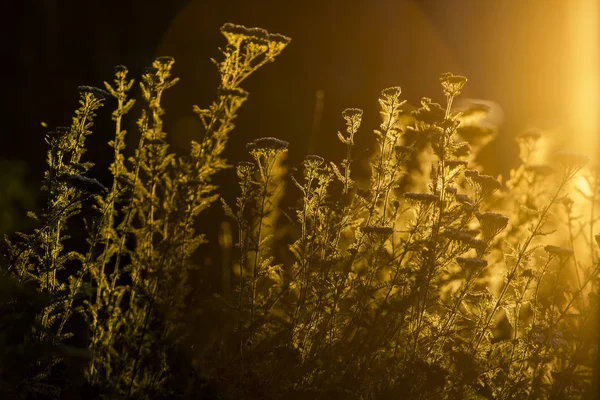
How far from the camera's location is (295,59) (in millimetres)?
11992

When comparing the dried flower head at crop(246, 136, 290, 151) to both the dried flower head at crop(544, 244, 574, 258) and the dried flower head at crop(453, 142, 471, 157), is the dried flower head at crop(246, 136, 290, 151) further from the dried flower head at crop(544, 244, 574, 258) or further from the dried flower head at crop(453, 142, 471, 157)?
the dried flower head at crop(544, 244, 574, 258)

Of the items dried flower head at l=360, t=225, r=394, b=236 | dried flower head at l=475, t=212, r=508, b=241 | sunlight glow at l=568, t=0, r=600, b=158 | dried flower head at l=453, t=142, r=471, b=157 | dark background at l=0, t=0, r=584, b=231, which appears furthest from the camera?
sunlight glow at l=568, t=0, r=600, b=158

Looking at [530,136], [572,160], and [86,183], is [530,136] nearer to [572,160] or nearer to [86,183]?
[572,160]

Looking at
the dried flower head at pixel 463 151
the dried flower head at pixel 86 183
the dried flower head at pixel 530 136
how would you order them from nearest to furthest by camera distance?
the dried flower head at pixel 86 183
the dried flower head at pixel 463 151
the dried flower head at pixel 530 136

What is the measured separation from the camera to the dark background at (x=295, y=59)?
9305 millimetres

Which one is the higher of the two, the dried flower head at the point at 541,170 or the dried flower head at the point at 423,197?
the dried flower head at the point at 541,170

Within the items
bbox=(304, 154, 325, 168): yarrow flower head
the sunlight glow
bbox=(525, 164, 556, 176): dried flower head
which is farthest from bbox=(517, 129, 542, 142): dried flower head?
the sunlight glow

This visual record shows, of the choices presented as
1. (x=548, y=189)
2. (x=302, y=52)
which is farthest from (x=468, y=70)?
(x=548, y=189)

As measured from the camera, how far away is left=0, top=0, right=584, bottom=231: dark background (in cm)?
930

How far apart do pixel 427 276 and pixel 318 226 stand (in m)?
0.66

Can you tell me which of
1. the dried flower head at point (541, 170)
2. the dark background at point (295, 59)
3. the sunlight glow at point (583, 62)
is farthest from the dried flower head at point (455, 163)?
the sunlight glow at point (583, 62)

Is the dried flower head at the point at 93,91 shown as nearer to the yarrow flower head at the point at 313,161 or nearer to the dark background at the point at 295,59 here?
the yarrow flower head at the point at 313,161

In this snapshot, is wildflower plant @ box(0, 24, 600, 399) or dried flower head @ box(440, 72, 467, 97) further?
dried flower head @ box(440, 72, 467, 97)

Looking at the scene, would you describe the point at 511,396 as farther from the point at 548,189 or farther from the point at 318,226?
the point at 548,189
